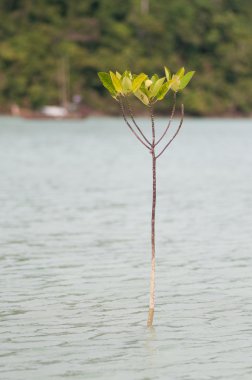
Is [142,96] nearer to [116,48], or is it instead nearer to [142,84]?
[142,84]

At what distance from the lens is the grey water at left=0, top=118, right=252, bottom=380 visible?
36.7 ft

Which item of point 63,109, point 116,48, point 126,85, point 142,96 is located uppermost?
point 116,48

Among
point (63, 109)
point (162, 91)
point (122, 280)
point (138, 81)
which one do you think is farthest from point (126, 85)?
point (63, 109)

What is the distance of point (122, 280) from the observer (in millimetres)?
15773

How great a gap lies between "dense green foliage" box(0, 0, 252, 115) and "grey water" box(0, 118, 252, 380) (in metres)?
87.7

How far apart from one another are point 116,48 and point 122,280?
371 ft

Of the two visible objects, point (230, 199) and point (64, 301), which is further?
point (230, 199)

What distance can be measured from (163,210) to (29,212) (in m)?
2.99

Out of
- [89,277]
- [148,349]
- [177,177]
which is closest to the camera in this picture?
[148,349]

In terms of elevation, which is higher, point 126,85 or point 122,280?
point 126,85

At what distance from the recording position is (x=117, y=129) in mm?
90125

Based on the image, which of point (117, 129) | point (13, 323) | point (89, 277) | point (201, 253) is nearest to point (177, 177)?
point (201, 253)

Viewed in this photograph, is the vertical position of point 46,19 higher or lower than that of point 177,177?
higher

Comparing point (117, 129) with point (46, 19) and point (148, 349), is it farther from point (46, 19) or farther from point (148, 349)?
point (148, 349)
